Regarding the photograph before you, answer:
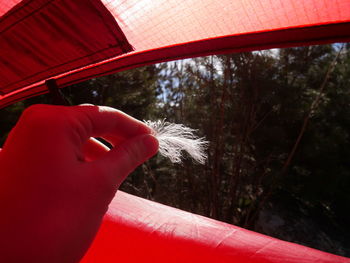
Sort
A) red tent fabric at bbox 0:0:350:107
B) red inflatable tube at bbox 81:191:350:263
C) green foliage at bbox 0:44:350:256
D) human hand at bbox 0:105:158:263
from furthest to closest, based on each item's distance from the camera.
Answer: green foliage at bbox 0:44:350:256
red inflatable tube at bbox 81:191:350:263
red tent fabric at bbox 0:0:350:107
human hand at bbox 0:105:158:263

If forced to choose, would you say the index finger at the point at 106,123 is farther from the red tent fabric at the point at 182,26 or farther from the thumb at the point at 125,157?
the red tent fabric at the point at 182,26

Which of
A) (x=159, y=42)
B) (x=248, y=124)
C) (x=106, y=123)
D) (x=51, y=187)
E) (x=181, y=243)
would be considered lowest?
(x=181, y=243)

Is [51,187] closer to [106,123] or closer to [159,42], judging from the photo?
[106,123]

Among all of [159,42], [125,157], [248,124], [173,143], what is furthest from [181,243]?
[248,124]

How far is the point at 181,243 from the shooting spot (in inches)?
29.3

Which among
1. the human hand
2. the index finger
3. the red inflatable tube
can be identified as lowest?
the red inflatable tube

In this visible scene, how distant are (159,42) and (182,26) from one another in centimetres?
9

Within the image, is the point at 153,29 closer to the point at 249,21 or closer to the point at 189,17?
the point at 189,17

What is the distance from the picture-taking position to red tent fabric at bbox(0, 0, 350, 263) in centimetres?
58

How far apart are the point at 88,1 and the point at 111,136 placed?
1.10 feet

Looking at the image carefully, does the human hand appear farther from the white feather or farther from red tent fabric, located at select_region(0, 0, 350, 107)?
red tent fabric, located at select_region(0, 0, 350, 107)

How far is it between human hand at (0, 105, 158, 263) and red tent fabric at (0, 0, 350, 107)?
1.21ft

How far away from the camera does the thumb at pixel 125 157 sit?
1.30 ft

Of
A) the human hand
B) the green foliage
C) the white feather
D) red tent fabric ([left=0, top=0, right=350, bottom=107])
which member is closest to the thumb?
the human hand
